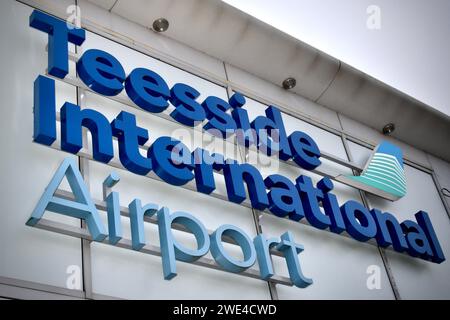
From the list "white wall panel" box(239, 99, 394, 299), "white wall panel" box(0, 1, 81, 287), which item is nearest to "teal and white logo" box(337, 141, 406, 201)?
"white wall panel" box(239, 99, 394, 299)

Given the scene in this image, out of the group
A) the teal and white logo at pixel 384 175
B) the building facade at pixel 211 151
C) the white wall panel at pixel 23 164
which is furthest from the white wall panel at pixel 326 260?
the white wall panel at pixel 23 164

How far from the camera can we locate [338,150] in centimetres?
740

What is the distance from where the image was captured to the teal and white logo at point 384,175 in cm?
696

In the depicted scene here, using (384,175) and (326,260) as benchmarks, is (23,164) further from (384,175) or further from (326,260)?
(384,175)

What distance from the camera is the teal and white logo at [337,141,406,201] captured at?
6.96 meters

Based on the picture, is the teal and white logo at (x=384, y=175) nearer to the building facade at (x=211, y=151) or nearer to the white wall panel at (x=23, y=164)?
the building facade at (x=211, y=151)

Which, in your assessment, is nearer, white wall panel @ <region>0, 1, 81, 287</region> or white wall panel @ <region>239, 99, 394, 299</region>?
white wall panel @ <region>0, 1, 81, 287</region>

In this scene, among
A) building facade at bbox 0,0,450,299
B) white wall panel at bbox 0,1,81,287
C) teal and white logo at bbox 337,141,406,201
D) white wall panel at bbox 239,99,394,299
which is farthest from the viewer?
A: teal and white logo at bbox 337,141,406,201

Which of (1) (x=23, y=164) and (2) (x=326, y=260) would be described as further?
(2) (x=326, y=260)

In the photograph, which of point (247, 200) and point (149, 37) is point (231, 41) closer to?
point (149, 37)

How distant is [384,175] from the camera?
7.27 meters

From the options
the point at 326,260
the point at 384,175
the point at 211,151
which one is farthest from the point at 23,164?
the point at 384,175

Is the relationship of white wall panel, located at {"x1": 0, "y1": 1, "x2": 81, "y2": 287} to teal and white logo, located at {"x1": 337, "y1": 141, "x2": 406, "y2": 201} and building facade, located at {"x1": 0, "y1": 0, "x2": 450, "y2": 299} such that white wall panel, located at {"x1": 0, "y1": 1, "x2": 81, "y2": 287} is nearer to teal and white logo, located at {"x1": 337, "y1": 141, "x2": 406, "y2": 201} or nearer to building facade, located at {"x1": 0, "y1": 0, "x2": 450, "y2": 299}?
building facade, located at {"x1": 0, "y1": 0, "x2": 450, "y2": 299}
